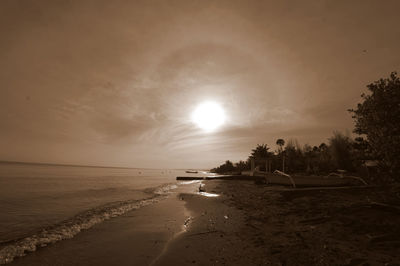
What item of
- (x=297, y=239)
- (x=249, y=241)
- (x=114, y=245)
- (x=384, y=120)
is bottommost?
(x=114, y=245)

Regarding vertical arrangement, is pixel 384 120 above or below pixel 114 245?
above

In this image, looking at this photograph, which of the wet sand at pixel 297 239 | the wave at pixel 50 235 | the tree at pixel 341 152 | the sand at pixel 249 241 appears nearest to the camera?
the wet sand at pixel 297 239

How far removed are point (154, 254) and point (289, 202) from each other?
379 inches

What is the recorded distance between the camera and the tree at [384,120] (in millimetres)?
7762

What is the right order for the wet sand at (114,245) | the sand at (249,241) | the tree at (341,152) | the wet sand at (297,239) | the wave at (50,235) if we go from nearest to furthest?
the wet sand at (297,239)
the sand at (249,241)
the wet sand at (114,245)
the wave at (50,235)
the tree at (341,152)

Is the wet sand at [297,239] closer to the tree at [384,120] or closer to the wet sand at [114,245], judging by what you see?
the wet sand at [114,245]

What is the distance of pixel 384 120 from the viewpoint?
8242mm

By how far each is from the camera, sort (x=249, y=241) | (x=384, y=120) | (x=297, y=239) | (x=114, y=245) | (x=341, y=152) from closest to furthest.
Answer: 1. (x=297, y=239)
2. (x=249, y=241)
3. (x=114, y=245)
4. (x=384, y=120)
5. (x=341, y=152)

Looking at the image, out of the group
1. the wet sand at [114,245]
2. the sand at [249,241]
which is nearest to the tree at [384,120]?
the sand at [249,241]

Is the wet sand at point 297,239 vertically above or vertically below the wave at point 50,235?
above

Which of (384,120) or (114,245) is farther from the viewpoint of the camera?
(384,120)

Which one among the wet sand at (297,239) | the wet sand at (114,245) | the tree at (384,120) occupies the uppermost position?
the tree at (384,120)

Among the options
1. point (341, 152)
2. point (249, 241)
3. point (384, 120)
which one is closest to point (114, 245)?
point (249, 241)

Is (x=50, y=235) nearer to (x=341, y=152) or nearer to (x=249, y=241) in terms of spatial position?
(x=249, y=241)
